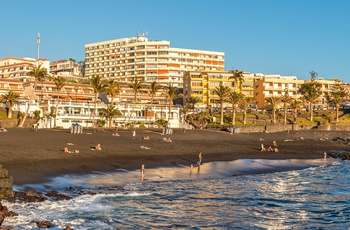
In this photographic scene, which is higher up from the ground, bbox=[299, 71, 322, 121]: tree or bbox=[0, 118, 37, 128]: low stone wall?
bbox=[299, 71, 322, 121]: tree

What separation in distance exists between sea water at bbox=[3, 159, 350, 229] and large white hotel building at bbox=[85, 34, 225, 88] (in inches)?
4586

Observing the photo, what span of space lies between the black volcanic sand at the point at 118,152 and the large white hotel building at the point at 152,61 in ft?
269

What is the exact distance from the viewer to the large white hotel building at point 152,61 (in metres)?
157

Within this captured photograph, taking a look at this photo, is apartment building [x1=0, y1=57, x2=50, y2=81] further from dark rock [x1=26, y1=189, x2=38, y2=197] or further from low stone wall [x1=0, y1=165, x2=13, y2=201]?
low stone wall [x1=0, y1=165, x2=13, y2=201]

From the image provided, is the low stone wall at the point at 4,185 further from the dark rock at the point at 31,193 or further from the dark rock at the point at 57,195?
the dark rock at the point at 57,195

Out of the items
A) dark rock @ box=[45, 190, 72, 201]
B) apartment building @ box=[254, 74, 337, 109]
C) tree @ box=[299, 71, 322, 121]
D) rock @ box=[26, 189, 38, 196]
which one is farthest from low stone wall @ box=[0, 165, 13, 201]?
apartment building @ box=[254, 74, 337, 109]

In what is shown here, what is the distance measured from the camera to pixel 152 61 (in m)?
159

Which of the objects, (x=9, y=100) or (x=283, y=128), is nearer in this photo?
(x=9, y=100)

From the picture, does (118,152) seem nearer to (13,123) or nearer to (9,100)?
(13,123)

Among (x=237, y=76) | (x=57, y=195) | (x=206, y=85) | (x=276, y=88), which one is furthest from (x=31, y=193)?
(x=276, y=88)

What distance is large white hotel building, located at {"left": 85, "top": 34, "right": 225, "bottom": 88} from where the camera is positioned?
516 ft

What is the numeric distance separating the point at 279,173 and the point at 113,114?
4757 cm

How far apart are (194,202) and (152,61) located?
133544 millimetres

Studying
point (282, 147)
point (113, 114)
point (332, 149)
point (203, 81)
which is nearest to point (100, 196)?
point (282, 147)
